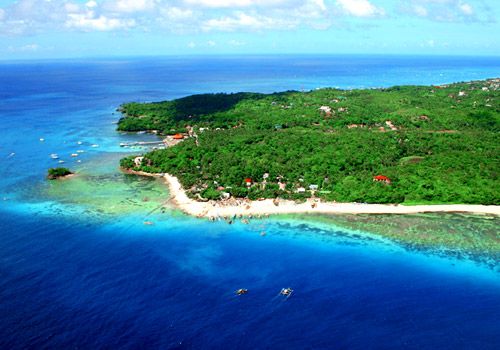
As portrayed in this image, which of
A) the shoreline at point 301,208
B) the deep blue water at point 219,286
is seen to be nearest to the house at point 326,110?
the shoreline at point 301,208

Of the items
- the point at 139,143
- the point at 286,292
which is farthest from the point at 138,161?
the point at 286,292

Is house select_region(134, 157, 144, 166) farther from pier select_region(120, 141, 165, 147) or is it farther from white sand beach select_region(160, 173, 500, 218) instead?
white sand beach select_region(160, 173, 500, 218)

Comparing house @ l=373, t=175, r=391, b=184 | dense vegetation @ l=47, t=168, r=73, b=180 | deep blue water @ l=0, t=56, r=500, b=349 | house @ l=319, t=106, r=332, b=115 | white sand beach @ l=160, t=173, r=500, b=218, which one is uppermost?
house @ l=319, t=106, r=332, b=115

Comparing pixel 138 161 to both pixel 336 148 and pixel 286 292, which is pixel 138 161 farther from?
pixel 286 292

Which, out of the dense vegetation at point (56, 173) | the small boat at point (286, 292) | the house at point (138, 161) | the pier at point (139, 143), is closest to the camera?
the small boat at point (286, 292)

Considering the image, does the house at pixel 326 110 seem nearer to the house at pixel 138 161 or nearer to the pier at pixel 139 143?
the pier at pixel 139 143

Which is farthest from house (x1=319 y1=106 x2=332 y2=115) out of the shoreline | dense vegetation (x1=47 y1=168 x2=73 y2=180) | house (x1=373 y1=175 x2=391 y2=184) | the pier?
dense vegetation (x1=47 y1=168 x2=73 y2=180)
